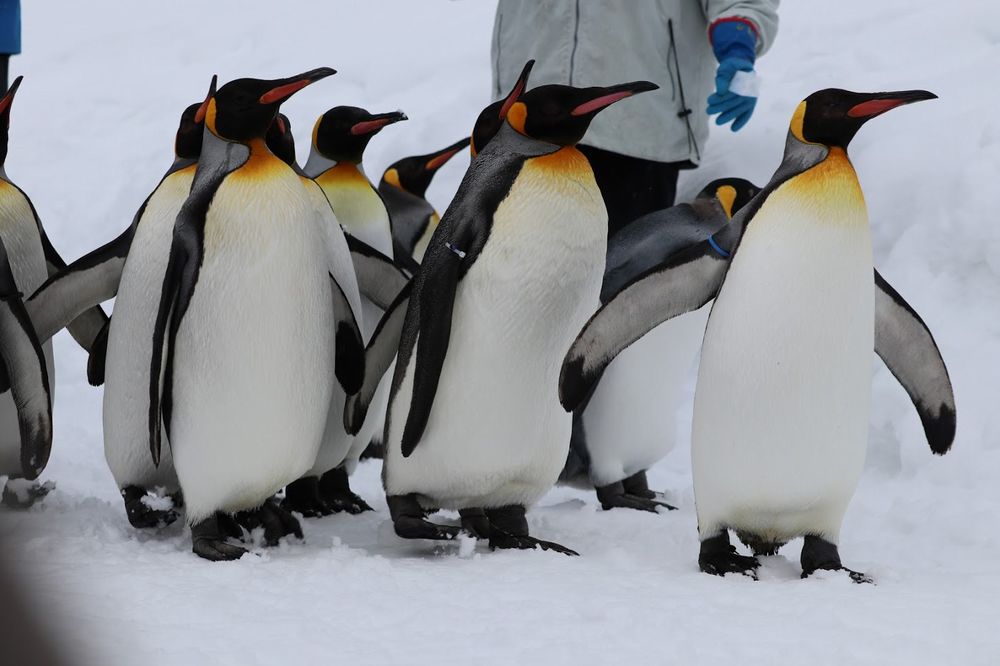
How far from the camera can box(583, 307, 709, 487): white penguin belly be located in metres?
3.19

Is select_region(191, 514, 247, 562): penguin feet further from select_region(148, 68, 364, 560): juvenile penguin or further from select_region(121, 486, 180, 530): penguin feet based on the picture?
select_region(121, 486, 180, 530): penguin feet

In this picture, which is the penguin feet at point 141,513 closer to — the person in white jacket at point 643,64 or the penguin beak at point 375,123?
the penguin beak at point 375,123

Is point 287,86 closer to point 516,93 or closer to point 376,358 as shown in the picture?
point 516,93

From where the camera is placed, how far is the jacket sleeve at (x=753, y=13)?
141 inches

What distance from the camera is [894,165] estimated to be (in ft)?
14.7

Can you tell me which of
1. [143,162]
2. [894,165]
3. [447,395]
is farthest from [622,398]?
[143,162]

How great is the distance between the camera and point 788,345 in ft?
7.10

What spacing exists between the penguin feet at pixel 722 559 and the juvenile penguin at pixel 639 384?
910mm

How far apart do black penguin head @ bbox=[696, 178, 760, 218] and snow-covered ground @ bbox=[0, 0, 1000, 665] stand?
32.0 inches

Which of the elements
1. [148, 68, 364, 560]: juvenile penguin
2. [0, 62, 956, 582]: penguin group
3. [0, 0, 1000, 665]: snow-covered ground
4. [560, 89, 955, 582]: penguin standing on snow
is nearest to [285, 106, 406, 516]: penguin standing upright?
[0, 0, 1000, 665]: snow-covered ground

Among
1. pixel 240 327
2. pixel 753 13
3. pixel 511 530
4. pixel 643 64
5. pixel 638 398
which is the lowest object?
pixel 511 530

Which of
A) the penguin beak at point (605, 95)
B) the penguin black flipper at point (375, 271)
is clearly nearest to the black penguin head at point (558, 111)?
the penguin beak at point (605, 95)

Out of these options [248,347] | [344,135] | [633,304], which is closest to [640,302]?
[633,304]

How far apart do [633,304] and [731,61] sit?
60.1 inches
